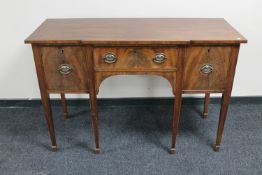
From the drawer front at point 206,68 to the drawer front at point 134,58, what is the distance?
86 mm

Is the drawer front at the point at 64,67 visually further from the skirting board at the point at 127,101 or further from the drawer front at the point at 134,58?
the skirting board at the point at 127,101

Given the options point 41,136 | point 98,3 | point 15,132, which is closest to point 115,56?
point 98,3

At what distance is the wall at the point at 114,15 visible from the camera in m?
1.76

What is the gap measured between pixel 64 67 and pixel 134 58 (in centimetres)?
35

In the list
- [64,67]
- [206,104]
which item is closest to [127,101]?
[206,104]

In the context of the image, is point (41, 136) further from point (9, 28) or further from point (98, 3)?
point (98, 3)

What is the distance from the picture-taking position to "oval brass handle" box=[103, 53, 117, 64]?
1351mm

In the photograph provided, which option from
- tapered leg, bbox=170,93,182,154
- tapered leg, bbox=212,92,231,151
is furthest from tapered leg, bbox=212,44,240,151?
tapered leg, bbox=170,93,182,154

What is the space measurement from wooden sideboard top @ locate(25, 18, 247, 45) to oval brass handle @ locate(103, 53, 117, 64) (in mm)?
74

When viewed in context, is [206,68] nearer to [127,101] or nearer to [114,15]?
[114,15]

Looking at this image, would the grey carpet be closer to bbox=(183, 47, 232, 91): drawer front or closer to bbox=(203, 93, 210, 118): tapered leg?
bbox=(203, 93, 210, 118): tapered leg

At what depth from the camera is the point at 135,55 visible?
1.35 m

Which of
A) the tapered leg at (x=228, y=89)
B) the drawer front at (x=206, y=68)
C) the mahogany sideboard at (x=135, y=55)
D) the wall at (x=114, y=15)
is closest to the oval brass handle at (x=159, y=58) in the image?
the mahogany sideboard at (x=135, y=55)

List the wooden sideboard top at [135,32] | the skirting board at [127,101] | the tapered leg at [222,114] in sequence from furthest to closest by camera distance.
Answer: the skirting board at [127,101] → the tapered leg at [222,114] → the wooden sideboard top at [135,32]
